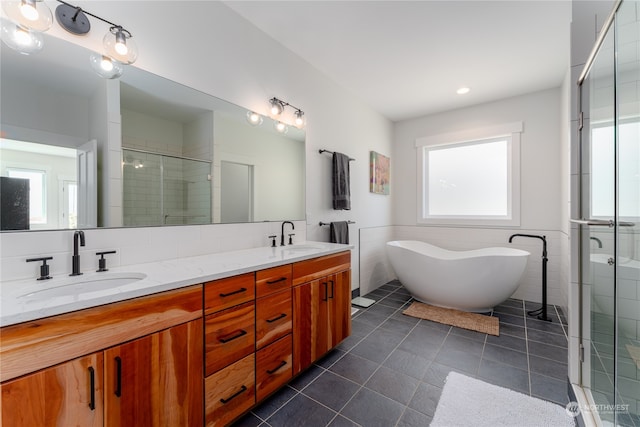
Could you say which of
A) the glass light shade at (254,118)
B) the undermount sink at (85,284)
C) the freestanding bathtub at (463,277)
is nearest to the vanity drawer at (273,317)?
the undermount sink at (85,284)

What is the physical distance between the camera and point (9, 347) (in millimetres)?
739

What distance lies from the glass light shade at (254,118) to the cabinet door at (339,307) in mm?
1404

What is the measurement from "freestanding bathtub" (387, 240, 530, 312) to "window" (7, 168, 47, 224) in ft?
9.92

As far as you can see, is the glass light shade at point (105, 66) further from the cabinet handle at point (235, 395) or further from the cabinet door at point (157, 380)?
the cabinet handle at point (235, 395)

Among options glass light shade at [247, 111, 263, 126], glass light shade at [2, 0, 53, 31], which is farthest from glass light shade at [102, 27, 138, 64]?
glass light shade at [247, 111, 263, 126]

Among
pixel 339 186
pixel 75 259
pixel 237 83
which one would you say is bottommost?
pixel 75 259

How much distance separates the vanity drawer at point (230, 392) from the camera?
1.22 m

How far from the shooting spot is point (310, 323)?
1.79 metres

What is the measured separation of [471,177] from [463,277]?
173 cm

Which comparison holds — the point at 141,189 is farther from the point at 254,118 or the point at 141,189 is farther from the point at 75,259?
the point at 254,118

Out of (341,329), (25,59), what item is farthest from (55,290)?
(341,329)

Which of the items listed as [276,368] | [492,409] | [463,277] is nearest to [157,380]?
[276,368]

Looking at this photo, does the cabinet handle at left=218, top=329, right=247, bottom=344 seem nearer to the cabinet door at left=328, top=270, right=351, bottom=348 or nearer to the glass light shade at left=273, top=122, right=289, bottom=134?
the cabinet door at left=328, top=270, right=351, bottom=348

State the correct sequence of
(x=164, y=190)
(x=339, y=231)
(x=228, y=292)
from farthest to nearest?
(x=339, y=231) → (x=164, y=190) → (x=228, y=292)
